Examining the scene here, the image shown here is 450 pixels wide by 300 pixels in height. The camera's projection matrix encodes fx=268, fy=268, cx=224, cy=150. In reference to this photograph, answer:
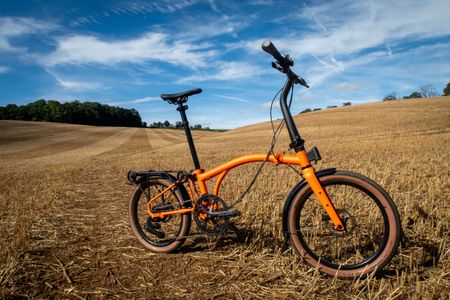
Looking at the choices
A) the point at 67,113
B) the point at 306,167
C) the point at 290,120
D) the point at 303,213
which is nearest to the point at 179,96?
the point at 290,120

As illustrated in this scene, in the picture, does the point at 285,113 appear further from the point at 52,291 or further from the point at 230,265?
the point at 52,291

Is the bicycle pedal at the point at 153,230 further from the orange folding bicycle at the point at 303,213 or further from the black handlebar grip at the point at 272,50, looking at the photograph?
the black handlebar grip at the point at 272,50

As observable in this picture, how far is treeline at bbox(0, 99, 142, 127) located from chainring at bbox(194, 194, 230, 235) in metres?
111

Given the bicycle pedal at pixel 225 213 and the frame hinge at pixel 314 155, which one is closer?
the frame hinge at pixel 314 155

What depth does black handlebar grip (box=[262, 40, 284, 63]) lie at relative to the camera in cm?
282

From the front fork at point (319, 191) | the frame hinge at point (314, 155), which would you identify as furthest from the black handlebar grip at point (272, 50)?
the front fork at point (319, 191)

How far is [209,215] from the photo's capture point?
11.3 ft

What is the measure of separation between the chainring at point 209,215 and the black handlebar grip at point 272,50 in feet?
6.02

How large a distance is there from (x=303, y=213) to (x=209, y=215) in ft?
6.77

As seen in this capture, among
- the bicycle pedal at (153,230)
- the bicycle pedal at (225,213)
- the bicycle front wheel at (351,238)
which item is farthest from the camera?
the bicycle pedal at (153,230)

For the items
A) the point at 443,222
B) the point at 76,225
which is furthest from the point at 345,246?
the point at 76,225

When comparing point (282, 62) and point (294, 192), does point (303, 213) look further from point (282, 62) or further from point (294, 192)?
point (282, 62)

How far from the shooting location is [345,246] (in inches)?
135

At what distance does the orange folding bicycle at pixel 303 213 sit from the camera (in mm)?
2764
